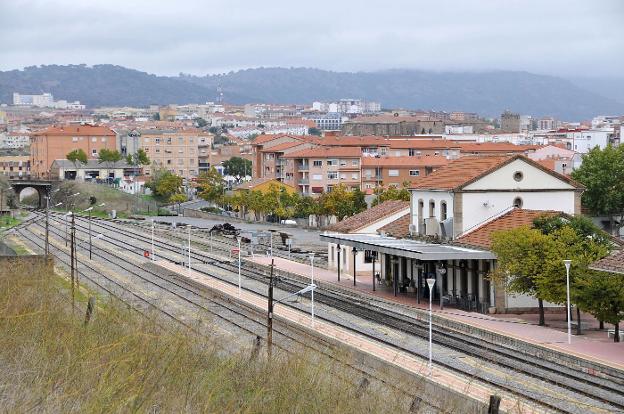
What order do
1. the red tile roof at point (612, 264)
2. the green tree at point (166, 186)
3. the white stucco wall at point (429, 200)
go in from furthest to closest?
the green tree at point (166, 186) < the white stucco wall at point (429, 200) < the red tile roof at point (612, 264)

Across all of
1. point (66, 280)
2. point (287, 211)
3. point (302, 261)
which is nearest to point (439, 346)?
point (66, 280)

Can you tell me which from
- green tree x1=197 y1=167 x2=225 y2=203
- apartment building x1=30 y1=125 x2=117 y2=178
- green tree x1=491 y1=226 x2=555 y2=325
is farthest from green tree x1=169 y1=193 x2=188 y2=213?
green tree x1=491 y1=226 x2=555 y2=325

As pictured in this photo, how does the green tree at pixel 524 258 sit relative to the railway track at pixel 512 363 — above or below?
above

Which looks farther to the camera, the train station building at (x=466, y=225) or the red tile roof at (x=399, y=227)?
the red tile roof at (x=399, y=227)

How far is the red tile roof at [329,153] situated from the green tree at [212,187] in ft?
23.5

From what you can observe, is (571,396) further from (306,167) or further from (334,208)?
(306,167)

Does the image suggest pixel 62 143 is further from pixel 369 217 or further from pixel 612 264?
pixel 612 264

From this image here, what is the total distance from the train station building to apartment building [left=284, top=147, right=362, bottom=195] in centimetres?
6352

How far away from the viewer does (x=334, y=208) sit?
9125cm

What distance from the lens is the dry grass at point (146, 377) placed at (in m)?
17.1

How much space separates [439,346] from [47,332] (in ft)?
37.9

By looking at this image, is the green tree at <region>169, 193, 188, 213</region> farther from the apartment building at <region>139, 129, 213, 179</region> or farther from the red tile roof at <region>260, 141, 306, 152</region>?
the apartment building at <region>139, 129, 213, 179</region>

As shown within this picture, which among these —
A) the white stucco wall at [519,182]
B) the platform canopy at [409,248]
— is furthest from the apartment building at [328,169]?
the white stucco wall at [519,182]

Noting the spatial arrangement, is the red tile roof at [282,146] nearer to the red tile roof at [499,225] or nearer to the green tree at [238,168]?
the green tree at [238,168]
